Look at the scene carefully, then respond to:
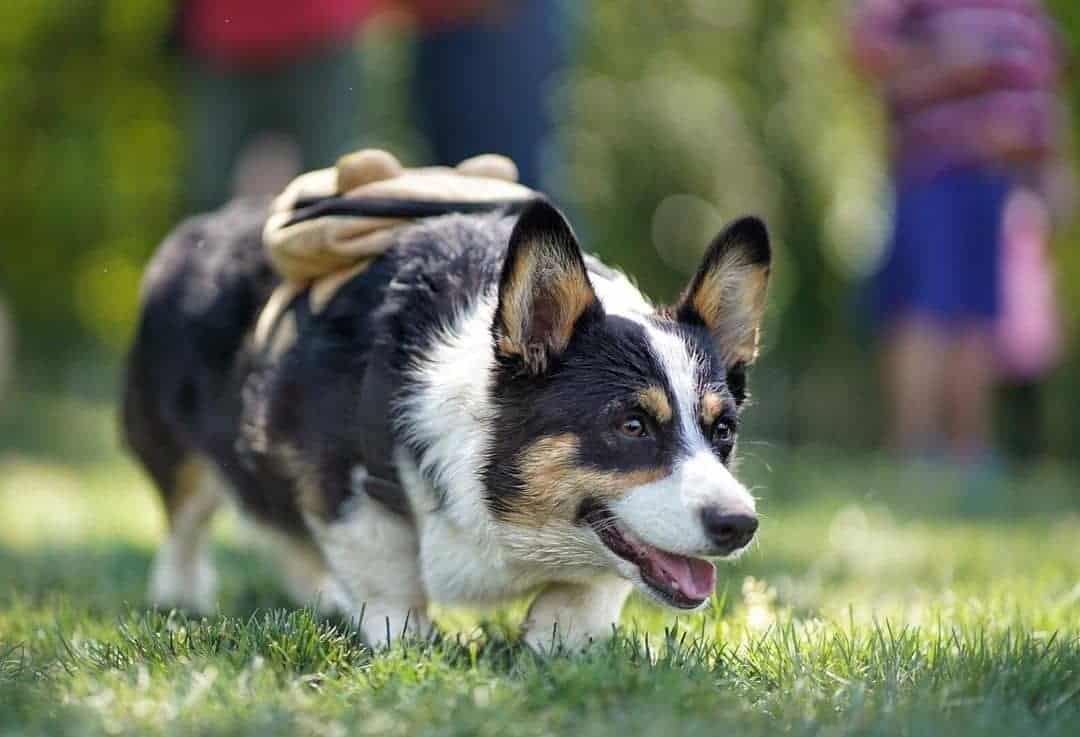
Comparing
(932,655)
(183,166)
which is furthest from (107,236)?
(932,655)

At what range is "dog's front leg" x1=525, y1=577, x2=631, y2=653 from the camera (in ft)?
10.8

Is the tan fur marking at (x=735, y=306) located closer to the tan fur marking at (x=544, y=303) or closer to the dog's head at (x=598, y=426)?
the dog's head at (x=598, y=426)

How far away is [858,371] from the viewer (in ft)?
46.8

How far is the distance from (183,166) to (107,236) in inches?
58.7

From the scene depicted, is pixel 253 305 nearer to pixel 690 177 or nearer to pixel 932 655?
pixel 932 655

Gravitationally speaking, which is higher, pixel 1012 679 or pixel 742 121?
pixel 742 121

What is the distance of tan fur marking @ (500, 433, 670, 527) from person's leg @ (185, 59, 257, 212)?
361cm

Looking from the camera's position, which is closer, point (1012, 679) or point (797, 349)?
point (1012, 679)

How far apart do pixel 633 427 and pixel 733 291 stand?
564 millimetres

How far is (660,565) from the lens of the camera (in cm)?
307

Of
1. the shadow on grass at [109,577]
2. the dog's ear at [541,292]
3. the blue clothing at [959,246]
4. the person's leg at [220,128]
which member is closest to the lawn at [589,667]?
the shadow on grass at [109,577]

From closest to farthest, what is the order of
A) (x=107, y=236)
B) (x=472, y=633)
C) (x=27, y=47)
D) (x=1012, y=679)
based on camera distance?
(x=1012, y=679) → (x=472, y=633) → (x=27, y=47) → (x=107, y=236)

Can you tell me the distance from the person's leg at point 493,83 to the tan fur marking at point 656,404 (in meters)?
3.42

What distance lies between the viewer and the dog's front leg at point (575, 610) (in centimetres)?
329
